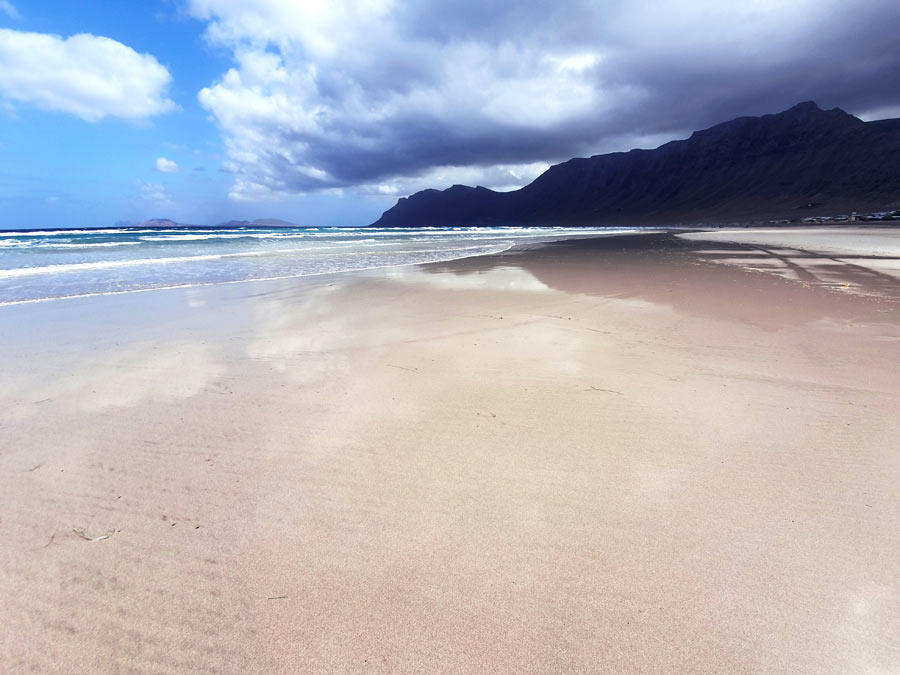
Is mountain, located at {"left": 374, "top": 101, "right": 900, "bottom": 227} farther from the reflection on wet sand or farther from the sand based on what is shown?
the sand

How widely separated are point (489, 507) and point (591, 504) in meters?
0.51

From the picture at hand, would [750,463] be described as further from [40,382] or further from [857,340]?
[40,382]

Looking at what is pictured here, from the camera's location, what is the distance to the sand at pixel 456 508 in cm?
144

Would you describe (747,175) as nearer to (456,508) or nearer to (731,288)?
(731,288)

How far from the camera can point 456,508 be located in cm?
208

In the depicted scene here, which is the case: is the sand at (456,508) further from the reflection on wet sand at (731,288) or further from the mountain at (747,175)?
the mountain at (747,175)

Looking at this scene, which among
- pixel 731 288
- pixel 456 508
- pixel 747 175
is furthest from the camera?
pixel 747 175

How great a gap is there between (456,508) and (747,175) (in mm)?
129049

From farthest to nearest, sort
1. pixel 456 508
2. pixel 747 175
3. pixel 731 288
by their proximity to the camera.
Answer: pixel 747 175 → pixel 731 288 → pixel 456 508

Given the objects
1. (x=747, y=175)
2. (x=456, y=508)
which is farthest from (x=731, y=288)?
(x=747, y=175)

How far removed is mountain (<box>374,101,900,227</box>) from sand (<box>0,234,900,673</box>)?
264 feet

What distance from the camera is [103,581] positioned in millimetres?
1711

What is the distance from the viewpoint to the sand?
1.44 meters

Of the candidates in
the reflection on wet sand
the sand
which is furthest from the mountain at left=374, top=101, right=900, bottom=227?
the sand
